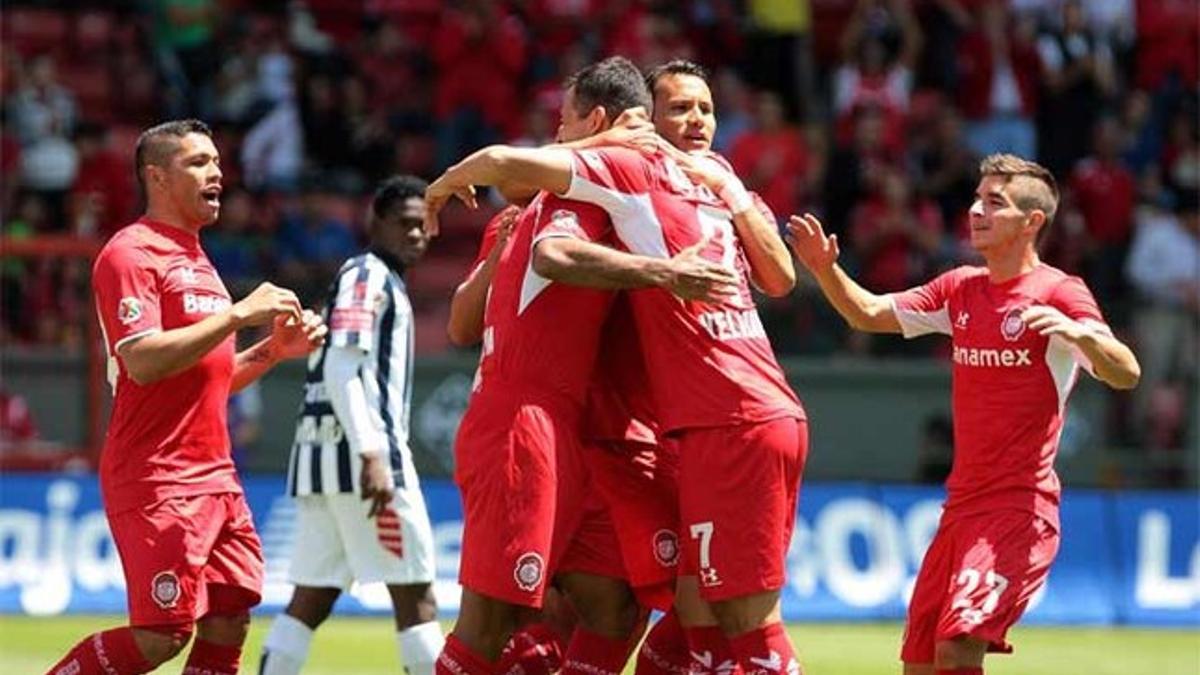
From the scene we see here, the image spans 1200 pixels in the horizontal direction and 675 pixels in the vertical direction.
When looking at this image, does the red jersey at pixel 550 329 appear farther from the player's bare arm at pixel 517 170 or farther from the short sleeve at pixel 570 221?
the player's bare arm at pixel 517 170

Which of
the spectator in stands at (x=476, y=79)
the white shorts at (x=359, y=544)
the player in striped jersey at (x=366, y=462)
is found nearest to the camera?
the player in striped jersey at (x=366, y=462)

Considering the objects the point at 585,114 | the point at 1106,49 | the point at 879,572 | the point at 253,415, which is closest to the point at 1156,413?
the point at 879,572

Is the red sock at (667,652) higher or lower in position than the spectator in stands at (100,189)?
lower

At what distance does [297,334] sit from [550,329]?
119 cm

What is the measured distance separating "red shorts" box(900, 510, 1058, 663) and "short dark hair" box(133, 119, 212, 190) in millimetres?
3379

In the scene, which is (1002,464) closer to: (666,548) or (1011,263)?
(1011,263)

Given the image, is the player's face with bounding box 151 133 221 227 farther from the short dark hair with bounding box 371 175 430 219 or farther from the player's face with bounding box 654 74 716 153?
the short dark hair with bounding box 371 175 430 219

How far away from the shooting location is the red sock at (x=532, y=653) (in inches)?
404

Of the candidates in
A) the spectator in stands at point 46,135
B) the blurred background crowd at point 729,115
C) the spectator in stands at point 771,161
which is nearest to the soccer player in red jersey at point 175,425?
the blurred background crowd at point 729,115

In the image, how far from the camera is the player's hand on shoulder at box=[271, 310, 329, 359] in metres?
9.98

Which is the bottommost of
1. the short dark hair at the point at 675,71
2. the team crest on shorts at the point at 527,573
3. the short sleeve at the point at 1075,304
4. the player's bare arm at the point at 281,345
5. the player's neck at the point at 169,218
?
the team crest on shorts at the point at 527,573

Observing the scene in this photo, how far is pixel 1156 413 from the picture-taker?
20422 mm

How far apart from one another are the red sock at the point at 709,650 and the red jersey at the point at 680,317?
0.83m

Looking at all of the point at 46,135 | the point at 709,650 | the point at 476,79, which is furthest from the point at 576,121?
the point at 476,79
